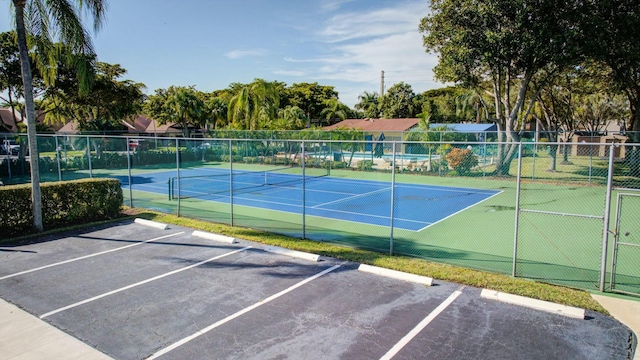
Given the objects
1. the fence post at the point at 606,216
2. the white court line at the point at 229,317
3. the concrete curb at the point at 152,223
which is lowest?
the white court line at the point at 229,317

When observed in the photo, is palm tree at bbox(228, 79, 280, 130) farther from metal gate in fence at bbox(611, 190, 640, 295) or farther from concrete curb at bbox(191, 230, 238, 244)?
metal gate in fence at bbox(611, 190, 640, 295)

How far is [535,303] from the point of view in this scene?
732 centimetres

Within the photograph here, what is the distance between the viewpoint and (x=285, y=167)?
31.1 metres

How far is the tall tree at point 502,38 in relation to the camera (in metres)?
21.1

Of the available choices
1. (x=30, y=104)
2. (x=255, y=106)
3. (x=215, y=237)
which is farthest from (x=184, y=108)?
(x=215, y=237)

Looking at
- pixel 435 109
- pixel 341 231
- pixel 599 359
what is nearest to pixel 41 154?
pixel 341 231

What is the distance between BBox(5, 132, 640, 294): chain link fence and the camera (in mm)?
9711

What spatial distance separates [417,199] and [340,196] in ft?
11.6

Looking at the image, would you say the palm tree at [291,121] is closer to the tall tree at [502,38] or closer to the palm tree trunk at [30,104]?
the tall tree at [502,38]

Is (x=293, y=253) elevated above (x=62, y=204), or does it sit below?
below

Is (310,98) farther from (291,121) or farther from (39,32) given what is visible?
(39,32)

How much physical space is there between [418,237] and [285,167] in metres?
19.7

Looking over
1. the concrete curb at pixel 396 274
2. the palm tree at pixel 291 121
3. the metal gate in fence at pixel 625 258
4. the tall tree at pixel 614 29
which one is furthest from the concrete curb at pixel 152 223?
the palm tree at pixel 291 121

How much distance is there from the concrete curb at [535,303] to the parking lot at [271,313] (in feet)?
0.45
